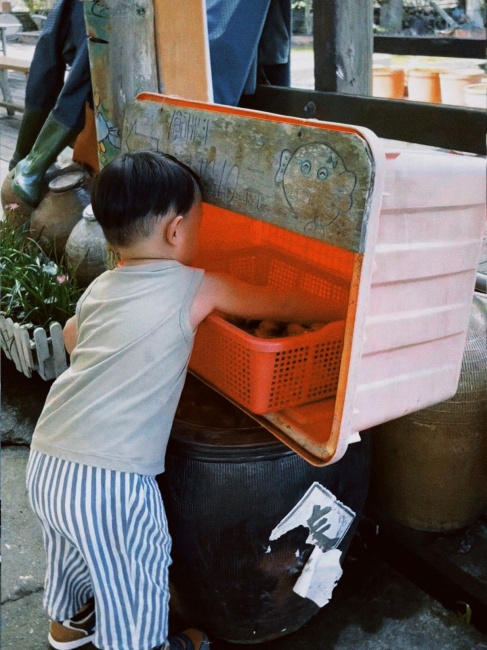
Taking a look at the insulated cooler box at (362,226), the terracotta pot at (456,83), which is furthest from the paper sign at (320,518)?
the terracotta pot at (456,83)

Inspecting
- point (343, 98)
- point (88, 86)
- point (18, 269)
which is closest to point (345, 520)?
point (343, 98)

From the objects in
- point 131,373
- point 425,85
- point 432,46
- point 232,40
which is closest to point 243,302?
point 131,373

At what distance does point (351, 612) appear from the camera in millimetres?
2504

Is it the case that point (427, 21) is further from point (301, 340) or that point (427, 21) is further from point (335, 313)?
point (301, 340)

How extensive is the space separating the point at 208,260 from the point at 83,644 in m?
1.45

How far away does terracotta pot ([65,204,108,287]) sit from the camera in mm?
4012

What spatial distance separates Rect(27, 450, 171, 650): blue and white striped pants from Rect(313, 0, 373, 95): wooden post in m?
2.63

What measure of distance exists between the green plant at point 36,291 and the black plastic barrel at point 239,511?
6.11 ft

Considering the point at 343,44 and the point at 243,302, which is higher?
the point at 343,44

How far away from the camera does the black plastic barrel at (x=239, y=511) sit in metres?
2.03

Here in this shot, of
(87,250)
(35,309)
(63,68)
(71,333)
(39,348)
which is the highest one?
(63,68)

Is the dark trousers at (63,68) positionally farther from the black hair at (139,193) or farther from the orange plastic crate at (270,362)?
the orange plastic crate at (270,362)

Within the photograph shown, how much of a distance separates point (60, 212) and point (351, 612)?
10.3ft

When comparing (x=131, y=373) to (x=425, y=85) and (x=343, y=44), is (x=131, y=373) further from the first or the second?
(x=425, y=85)
